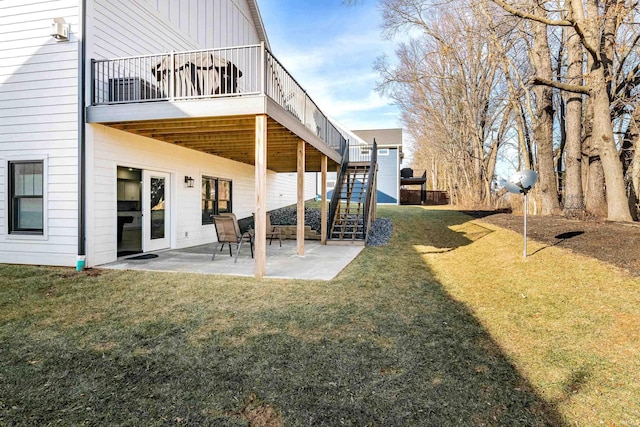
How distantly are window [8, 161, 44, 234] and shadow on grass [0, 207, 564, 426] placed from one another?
3.61m

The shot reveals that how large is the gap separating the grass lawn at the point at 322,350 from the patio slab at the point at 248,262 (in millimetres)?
554

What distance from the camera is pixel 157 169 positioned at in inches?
308

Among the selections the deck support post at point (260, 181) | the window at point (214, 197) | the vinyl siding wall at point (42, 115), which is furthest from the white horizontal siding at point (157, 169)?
the deck support post at point (260, 181)

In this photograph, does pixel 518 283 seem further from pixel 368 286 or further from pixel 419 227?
pixel 419 227

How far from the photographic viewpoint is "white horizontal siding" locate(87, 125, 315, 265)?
624 centimetres

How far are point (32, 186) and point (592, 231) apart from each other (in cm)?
1059

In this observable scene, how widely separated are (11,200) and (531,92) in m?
16.1

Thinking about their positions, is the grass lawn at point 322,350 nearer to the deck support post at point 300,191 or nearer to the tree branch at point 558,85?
the deck support post at point 300,191

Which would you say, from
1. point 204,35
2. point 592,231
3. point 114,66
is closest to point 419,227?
point 592,231

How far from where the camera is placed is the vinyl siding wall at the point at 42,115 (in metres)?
6.08

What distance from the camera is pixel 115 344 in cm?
312

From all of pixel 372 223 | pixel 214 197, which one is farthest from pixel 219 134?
pixel 372 223

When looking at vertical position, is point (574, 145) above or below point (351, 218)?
above

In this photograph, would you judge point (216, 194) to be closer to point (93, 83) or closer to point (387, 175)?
point (93, 83)
